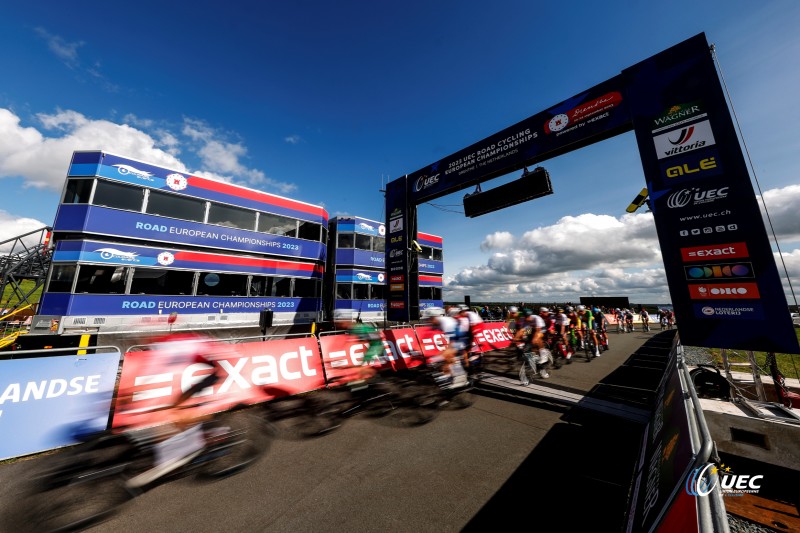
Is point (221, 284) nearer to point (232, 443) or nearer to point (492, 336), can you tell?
point (232, 443)

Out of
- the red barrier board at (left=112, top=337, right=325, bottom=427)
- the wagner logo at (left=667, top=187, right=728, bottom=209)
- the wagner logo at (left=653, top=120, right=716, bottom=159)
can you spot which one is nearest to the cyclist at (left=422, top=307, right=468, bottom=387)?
the red barrier board at (left=112, top=337, right=325, bottom=427)

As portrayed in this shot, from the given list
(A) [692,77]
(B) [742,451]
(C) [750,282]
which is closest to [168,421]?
(B) [742,451]

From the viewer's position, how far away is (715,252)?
17.5 ft

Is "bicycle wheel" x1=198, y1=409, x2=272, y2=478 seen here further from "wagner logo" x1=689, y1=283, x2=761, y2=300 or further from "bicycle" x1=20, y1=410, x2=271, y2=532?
"wagner logo" x1=689, y1=283, x2=761, y2=300

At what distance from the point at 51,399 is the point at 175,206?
10702mm

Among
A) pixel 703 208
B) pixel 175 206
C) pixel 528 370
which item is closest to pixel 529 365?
pixel 528 370

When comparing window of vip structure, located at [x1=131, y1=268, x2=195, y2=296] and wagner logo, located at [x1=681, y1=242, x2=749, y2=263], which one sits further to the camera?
window of vip structure, located at [x1=131, y1=268, x2=195, y2=296]

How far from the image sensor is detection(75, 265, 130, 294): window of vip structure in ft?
34.9

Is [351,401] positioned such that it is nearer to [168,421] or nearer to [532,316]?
[168,421]

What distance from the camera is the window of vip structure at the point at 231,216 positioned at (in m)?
13.7

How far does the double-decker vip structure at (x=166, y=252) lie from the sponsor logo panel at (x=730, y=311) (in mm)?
15526

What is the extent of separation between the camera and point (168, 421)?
13.5ft

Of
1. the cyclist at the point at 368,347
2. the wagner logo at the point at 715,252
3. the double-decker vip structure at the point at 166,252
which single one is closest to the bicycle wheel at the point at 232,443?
the cyclist at the point at 368,347

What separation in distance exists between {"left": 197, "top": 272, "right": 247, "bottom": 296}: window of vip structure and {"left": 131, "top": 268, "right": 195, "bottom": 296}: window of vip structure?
43 centimetres
